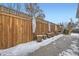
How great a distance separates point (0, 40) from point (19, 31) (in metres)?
0.21

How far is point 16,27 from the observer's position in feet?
5.86

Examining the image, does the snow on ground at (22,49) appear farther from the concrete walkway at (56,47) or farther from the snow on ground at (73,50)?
the snow on ground at (73,50)

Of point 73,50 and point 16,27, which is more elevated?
point 16,27

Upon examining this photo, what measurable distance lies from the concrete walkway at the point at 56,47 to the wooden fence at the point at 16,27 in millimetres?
135

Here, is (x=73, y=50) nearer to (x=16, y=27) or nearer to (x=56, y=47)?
(x=56, y=47)

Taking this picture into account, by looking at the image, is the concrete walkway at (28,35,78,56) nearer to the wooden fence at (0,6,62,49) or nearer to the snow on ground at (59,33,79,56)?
the snow on ground at (59,33,79,56)

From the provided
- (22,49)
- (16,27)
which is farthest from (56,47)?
(16,27)

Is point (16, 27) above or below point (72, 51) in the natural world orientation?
above

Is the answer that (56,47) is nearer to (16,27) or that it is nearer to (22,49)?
(22,49)

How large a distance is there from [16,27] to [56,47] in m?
0.45

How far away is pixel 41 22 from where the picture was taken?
182cm

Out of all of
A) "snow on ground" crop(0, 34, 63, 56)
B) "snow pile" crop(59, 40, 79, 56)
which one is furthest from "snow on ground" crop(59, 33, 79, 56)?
"snow on ground" crop(0, 34, 63, 56)

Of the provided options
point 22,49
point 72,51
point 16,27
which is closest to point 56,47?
point 72,51

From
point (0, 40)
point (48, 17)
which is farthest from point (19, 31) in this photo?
point (48, 17)
